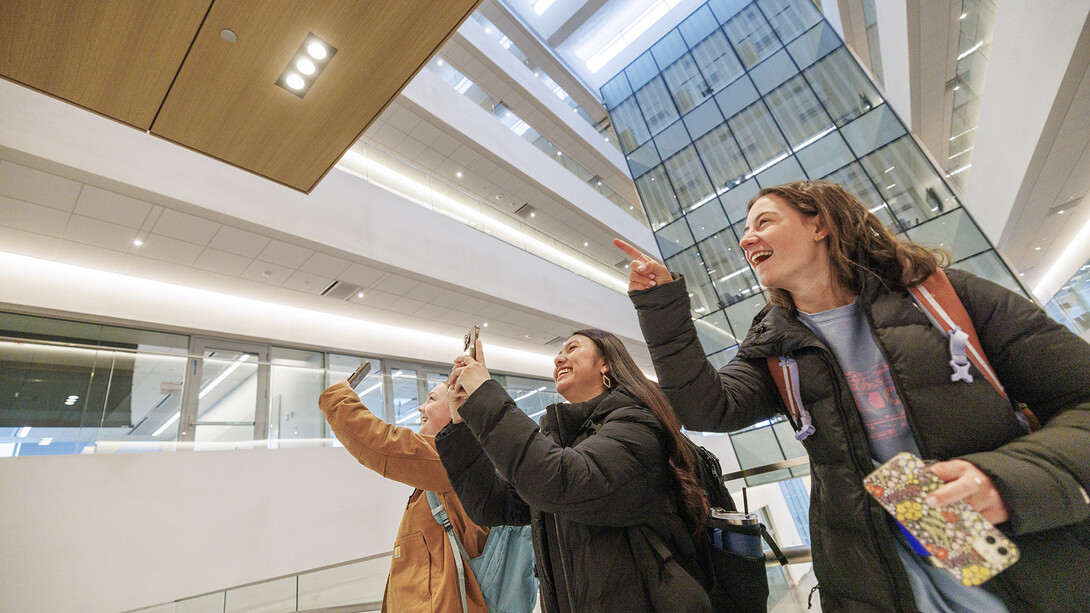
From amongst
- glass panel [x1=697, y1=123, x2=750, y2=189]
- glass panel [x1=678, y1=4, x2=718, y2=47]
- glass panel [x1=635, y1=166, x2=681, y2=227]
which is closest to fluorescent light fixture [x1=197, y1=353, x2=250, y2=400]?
glass panel [x1=635, y1=166, x2=681, y2=227]

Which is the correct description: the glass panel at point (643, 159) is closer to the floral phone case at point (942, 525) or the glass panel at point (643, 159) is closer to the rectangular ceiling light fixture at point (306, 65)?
the rectangular ceiling light fixture at point (306, 65)

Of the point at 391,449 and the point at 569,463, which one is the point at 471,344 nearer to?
the point at 569,463

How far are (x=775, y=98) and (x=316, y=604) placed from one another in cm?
1021

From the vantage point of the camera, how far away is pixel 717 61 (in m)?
10.3

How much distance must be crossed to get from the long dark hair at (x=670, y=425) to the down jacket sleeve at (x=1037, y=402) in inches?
28.2

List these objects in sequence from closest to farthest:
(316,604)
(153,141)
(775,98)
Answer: (316,604), (153,141), (775,98)

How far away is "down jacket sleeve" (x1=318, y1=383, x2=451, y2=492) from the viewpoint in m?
2.12

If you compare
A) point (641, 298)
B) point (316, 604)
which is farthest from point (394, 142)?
point (641, 298)

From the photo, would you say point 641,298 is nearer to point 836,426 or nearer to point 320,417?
point 836,426

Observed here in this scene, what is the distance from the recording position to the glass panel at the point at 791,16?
9.31 m

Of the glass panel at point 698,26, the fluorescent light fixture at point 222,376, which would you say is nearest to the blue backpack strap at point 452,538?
the fluorescent light fixture at point 222,376

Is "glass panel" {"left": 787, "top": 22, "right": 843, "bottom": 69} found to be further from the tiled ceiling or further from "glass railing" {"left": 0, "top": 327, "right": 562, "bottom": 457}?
"glass railing" {"left": 0, "top": 327, "right": 562, "bottom": 457}

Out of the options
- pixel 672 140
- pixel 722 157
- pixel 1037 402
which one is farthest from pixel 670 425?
pixel 672 140

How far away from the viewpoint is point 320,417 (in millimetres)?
7750
